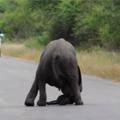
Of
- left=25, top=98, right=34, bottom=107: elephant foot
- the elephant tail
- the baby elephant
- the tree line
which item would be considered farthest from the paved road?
the tree line

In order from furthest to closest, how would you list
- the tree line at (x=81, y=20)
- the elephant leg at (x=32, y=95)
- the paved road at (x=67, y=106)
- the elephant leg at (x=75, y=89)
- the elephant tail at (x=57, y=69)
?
1. the tree line at (x=81, y=20)
2. the elephant leg at (x=32, y=95)
3. the elephant leg at (x=75, y=89)
4. the elephant tail at (x=57, y=69)
5. the paved road at (x=67, y=106)

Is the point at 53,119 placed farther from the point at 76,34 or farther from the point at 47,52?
the point at 76,34

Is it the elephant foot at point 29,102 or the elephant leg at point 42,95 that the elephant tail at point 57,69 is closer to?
the elephant leg at point 42,95

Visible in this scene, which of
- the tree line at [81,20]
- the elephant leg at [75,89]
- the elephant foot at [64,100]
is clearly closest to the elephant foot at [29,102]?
the elephant foot at [64,100]

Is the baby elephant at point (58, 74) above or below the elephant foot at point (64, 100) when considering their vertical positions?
above

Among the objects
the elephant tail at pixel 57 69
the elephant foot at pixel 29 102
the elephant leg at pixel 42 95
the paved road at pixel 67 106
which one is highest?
the elephant tail at pixel 57 69

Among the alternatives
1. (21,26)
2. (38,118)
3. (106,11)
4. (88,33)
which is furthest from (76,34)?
(38,118)

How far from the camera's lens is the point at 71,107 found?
14.3 meters

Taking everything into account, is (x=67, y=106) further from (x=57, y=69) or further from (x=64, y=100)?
(x=57, y=69)

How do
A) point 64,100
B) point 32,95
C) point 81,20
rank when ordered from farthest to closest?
point 81,20
point 64,100
point 32,95

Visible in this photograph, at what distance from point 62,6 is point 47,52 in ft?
119

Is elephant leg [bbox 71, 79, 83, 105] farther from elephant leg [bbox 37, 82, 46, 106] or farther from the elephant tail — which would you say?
elephant leg [bbox 37, 82, 46, 106]

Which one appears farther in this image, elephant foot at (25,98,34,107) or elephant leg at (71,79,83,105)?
elephant foot at (25,98,34,107)

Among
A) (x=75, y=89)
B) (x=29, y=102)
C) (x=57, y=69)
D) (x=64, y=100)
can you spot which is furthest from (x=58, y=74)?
(x=29, y=102)
